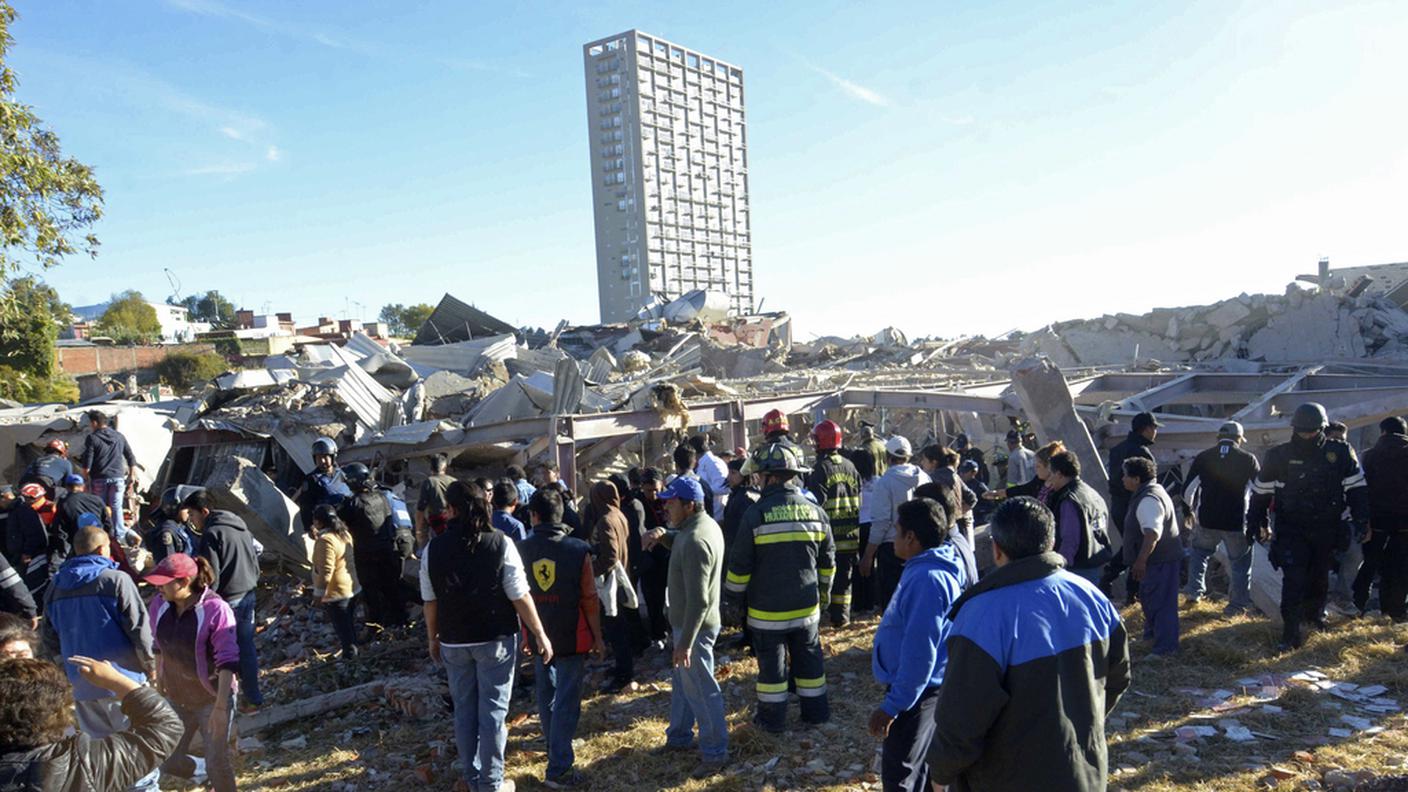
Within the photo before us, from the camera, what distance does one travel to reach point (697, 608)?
441 centimetres

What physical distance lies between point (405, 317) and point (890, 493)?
198 ft

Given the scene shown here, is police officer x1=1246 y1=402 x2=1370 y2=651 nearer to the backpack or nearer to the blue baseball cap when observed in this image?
the blue baseball cap

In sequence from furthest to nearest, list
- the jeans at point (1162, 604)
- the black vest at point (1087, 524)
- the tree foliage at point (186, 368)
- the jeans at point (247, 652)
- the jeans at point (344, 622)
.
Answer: the tree foliage at point (186, 368) < the jeans at point (344, 622) < the jeans at point (1162, 604) < the jeans at point (247, 652) < the black vest at point (1087, 524)

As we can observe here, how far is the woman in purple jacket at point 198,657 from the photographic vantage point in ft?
13.3

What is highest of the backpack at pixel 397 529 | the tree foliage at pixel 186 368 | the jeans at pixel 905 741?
the tree foliage at pixel 186 368

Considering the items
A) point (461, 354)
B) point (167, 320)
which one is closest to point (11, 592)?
point (461, 354)

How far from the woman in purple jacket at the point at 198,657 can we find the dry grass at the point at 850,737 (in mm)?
760

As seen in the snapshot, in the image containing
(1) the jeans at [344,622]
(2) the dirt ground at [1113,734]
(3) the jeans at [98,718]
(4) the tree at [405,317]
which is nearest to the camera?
(3) the jeans at [98,718]

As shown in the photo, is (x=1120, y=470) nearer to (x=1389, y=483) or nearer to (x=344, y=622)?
(x=1389, y=483)

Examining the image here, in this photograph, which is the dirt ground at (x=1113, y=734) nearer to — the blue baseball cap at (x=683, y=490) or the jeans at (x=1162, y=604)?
the jeans at (x=1162, y=604)

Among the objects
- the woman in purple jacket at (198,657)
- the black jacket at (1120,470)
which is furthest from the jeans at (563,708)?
the black jacket at (1120,470)

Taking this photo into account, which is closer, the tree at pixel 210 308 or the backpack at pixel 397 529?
the backpack at pixel 397 529

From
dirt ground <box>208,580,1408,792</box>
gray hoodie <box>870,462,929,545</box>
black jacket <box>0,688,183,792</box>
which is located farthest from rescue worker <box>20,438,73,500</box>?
gray hoodie <box>870,462,929,545</box>

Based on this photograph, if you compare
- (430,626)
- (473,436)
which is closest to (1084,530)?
(430,626)
